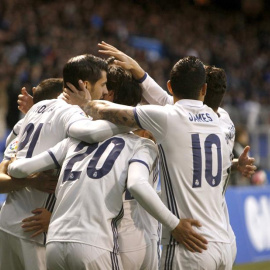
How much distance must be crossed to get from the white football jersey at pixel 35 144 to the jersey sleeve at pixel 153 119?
523 millimetres

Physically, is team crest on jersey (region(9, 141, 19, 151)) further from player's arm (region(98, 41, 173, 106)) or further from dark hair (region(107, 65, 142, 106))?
player's arm (region(98, 41, 173, 106))

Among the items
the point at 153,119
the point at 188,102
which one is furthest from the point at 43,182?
the point at 188,102

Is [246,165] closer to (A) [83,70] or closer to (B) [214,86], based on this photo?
(B) [214,86]

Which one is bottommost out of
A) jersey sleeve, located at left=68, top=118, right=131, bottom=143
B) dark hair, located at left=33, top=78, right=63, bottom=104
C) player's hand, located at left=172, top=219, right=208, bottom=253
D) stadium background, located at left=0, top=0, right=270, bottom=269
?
stadium background, located at left=0, top=0, right=270, bottom=269

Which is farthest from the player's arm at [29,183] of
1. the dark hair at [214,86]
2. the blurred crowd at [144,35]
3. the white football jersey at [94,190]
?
the blurred crowd at [144,35]

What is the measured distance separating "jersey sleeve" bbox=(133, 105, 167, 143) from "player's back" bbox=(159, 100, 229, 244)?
1.3 inches

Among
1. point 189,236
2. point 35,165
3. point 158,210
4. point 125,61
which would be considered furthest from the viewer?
point 125,61

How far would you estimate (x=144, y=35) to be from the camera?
21.9 meters

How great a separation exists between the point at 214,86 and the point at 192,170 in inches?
39.1

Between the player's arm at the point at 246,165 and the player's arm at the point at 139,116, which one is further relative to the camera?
the player's arm at the point at 246,165

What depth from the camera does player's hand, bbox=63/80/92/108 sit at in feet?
16.2

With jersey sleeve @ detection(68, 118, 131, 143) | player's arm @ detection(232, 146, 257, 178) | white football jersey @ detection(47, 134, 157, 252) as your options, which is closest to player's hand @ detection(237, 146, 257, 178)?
player's arm @ detection(232, 146, 257, 178)

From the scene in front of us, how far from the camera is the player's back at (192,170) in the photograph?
4.51m

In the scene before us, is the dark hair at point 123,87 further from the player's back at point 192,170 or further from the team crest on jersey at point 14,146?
the team crest on jersey at point 14,146
